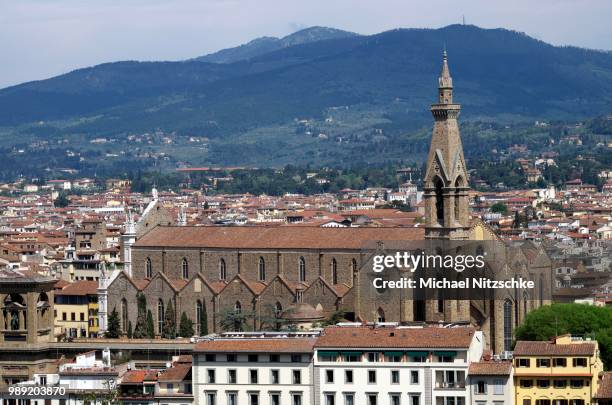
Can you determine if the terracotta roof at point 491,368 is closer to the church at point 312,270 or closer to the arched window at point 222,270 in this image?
the church at point 312,270

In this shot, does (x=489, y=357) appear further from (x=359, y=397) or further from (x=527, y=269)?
(x=527, y=269)

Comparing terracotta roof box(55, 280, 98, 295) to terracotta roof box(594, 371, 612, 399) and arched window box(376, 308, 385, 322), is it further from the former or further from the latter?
terracotta roof box(594, 371, 612, 399)

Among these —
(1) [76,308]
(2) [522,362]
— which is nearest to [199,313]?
Result: (1) [76,308]

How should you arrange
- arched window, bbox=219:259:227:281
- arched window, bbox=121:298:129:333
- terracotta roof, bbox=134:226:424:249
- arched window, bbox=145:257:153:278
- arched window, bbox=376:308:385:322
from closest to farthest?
arched window, bbox=376:308:385:322
terracotta roof, bbox=134:226:424:249
arched window, bbox=219:259:227:281
arched window, bbox=121:298:129:333
arched window, bbox=145:257:153:278

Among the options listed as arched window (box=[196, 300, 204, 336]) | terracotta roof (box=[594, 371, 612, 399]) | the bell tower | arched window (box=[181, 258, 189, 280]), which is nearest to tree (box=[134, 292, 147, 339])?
arched window (box=[181, 258, 189, 280])

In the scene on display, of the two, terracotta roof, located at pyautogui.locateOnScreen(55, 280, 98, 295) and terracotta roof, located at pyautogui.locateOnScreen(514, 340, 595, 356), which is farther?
terracotta roof, located at pyautogui.locateOnScreen(55, 280, 98, 295)

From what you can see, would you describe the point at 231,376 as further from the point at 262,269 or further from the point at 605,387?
the point at 262,269

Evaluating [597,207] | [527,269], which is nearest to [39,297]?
[527,269]

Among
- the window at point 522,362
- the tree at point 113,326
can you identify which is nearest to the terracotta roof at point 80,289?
the tree at point 113,326
